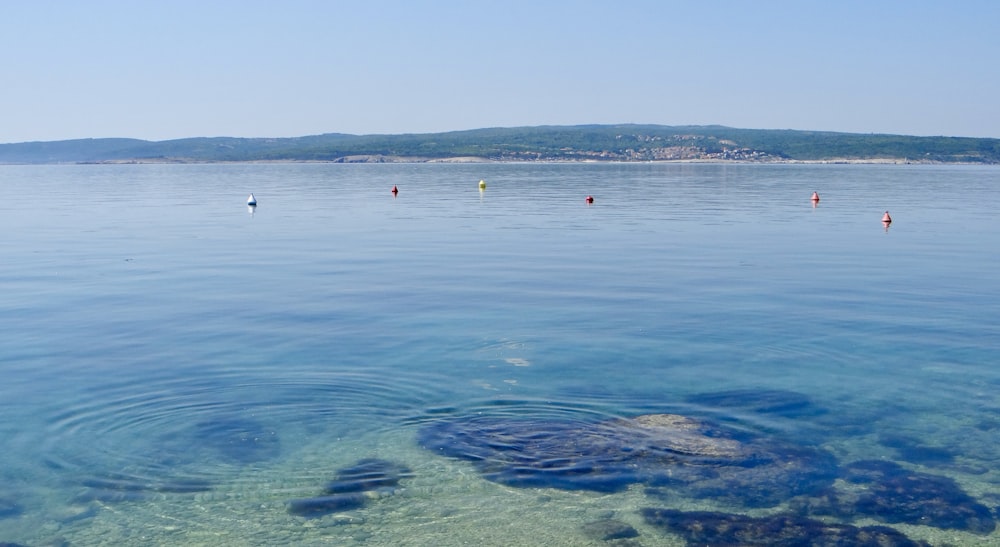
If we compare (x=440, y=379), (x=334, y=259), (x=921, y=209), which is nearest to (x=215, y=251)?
(x=334, y=259)

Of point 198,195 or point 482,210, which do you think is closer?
point 482,210

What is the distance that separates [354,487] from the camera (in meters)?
11.9

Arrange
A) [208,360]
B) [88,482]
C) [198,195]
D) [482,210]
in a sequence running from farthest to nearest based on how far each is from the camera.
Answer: [198,195] < [482,210] < [208,360] < [88,482]

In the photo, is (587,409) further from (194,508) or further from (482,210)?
(482,210)

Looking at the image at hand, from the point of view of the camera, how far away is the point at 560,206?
195 feet

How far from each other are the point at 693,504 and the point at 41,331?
15.5 metres

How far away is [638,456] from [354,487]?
3.71 m

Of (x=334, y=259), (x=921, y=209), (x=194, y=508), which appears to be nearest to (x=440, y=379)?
(x=194, y=508)

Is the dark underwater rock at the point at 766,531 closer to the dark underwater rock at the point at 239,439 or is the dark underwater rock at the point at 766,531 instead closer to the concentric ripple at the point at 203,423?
the concentric ripple at the point at 203,423

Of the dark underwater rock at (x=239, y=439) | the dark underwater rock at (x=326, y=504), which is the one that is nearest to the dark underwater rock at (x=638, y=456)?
the dark underwater rock at (x=326, y=504)

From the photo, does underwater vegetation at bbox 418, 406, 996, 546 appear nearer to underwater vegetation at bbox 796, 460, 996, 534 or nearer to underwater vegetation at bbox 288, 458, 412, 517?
underwater vegetation at bbox 796, 460, 996, 534

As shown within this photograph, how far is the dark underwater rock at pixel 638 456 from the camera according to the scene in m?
11.9

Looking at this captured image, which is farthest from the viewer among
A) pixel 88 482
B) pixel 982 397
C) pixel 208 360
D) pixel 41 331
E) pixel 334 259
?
pixel 334 259

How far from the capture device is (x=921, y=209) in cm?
5650
